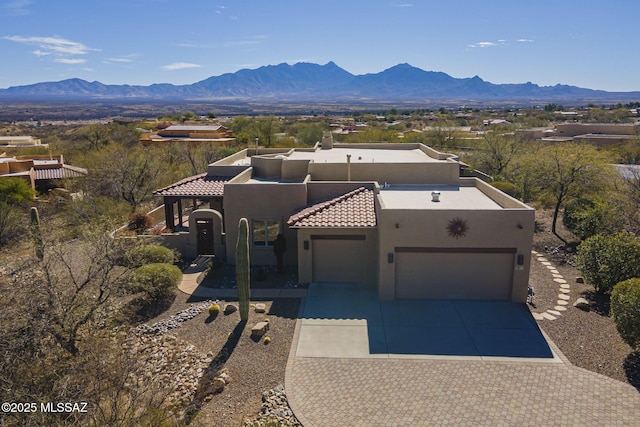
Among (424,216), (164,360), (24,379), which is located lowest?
(164,360)

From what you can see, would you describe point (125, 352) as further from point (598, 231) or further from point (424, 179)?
point (598, 231)

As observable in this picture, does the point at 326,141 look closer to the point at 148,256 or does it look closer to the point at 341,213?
the point at 341,213

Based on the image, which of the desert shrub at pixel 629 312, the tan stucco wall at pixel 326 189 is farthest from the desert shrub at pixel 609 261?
the tan stucco wall at pixel 326 189

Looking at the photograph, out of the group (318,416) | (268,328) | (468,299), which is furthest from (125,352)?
(468,299)

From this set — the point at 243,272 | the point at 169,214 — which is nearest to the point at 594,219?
the point at 243,272

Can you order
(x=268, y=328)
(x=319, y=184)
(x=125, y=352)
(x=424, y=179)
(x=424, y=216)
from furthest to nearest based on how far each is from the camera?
(x=424, y=179), (x=319, y=184), (x=424, y=216), (x=268, y=328), (x=125, y=352)

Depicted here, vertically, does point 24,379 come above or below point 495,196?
below
